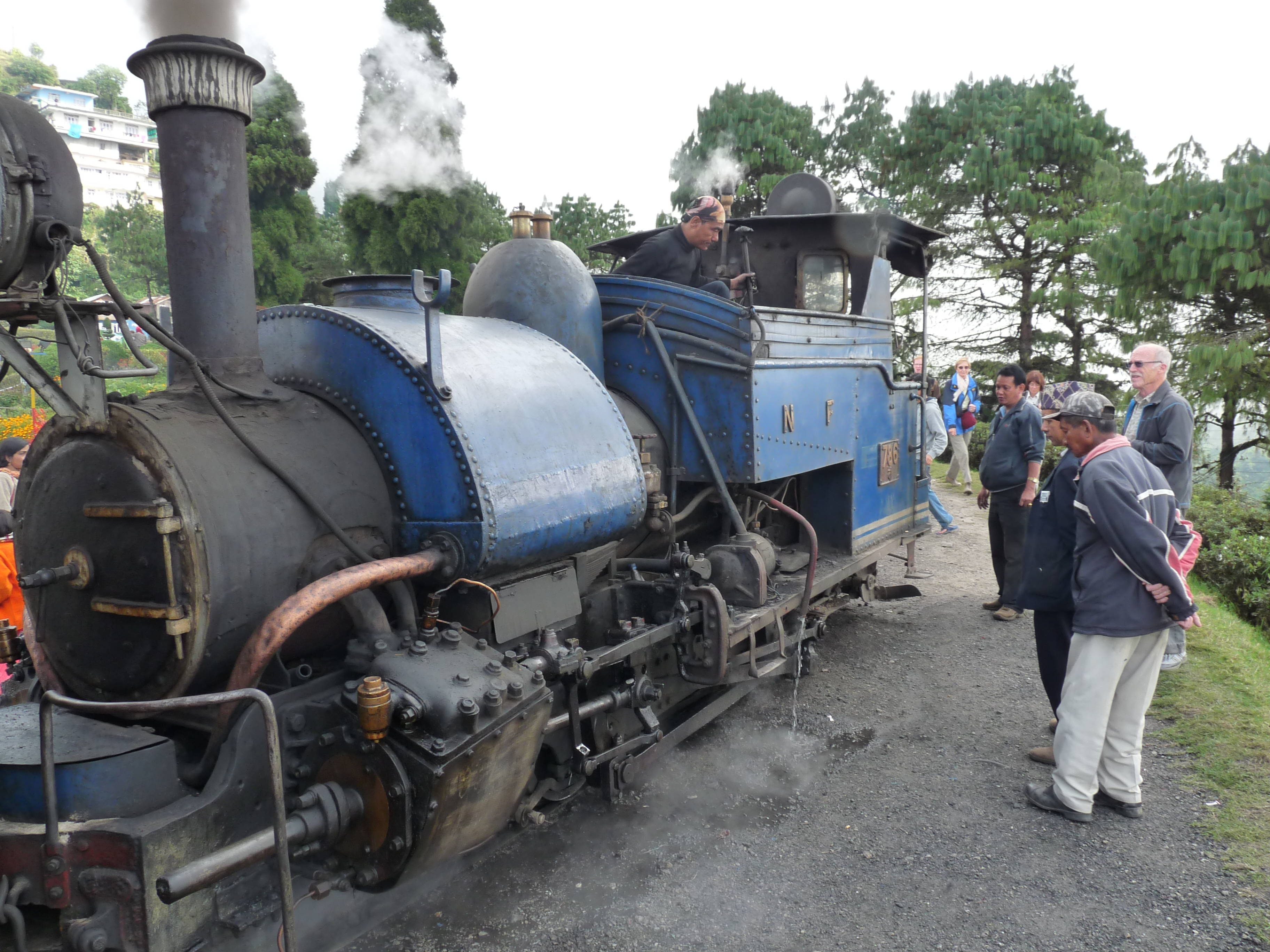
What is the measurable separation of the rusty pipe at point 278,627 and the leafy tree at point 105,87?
9512 cm

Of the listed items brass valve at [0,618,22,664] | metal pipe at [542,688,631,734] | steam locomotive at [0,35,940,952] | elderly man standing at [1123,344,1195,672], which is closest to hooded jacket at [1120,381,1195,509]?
elderly man standing at [1123,344,1195,672]

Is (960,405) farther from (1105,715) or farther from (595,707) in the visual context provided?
(595,707)

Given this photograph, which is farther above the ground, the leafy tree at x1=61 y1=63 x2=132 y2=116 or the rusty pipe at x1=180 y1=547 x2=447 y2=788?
the leafy tree at x1=61 y1=63 x2=132 y2=116

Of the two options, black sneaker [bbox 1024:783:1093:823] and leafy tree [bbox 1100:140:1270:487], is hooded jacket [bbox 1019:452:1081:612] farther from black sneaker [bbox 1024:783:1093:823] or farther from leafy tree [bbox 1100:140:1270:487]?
leafy tree [bbox 1100:140:1270:487]

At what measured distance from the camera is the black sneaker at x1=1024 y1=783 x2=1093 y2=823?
12.9 feet

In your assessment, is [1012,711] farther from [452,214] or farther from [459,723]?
[452,214]

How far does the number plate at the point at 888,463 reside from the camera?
6.29 metres

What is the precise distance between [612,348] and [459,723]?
2.75 meters

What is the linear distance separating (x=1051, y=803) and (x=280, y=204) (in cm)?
2114

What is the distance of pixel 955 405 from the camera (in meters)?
11.9

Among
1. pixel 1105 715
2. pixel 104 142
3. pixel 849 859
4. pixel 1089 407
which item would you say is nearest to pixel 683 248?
pixel 1089 407

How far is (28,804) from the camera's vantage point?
7.63 feet

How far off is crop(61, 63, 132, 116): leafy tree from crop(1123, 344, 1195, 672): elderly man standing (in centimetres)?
9456

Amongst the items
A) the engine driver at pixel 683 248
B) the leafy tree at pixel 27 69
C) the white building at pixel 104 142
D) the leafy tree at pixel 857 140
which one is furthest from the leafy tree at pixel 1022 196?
the leafy tree at pixel 27 69
